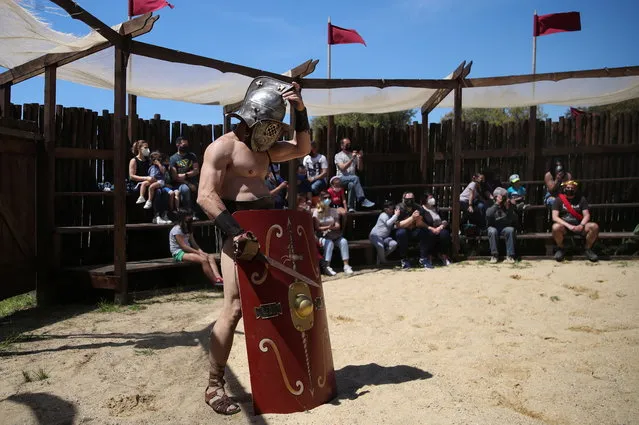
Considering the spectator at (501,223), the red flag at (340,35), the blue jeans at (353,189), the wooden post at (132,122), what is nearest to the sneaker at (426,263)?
the spectator at (501,223)

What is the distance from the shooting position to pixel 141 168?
319 inches

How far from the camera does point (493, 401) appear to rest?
3342 millimetres

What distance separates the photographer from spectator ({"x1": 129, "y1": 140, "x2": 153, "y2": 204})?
7.83 metres

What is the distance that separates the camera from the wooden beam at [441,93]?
915 centimetres

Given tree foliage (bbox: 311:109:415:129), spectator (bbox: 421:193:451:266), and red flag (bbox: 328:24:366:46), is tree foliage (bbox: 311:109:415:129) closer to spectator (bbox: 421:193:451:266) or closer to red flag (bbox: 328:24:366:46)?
red flag (bbox: 328:24:366:46)

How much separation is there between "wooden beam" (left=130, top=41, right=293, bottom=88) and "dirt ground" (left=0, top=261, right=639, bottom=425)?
2.77 m

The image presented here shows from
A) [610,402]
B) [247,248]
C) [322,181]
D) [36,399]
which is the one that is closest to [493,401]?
[610,402]

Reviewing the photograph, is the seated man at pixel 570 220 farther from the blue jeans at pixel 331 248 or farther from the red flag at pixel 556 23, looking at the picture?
the blue jeans at pixel 331 248

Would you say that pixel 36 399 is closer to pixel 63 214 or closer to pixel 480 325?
pixel 480 325

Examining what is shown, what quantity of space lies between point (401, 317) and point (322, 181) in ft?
14.4

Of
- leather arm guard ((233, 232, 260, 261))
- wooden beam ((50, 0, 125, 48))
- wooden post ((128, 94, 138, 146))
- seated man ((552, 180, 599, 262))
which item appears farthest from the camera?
seated man ((552, 180, 599, 262))

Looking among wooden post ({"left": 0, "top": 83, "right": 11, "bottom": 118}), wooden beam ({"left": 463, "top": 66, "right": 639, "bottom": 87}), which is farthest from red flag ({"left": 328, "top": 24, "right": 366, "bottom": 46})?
wooden post ({"left": 0, "top": 83, "right": 11, "bottom": 118})

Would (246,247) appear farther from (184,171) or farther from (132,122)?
(132,122)

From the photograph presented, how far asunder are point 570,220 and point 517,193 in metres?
1.02
